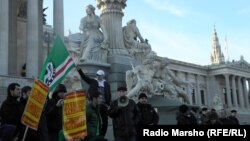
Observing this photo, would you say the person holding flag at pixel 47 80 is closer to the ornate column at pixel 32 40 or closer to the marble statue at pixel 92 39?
the marble statue at pixel 92 39

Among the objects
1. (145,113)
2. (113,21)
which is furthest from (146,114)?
(113,21)

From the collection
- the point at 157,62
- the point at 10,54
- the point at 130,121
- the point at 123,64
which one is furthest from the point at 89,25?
the point at 10,54

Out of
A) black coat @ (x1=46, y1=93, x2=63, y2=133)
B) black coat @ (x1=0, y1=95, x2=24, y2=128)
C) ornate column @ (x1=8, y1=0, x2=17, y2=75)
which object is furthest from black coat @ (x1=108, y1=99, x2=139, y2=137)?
ornate column @ (x1=8, y1=0, x2=17, y2=75)

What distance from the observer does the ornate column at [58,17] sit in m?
28.0

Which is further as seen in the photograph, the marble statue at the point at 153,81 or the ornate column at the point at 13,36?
the ornate column at the point at 13,36

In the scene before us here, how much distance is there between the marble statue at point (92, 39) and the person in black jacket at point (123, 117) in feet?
26.6

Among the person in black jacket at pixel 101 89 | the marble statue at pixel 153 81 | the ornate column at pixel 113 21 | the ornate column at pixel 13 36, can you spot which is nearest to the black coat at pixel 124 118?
the person in black jacket at pixel 101 89

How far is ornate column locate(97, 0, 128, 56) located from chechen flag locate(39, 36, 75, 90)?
32.9ft

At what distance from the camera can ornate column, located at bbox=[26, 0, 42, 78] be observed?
2642 cm

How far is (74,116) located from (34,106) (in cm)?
67

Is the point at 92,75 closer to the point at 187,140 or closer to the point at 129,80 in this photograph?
the point at 129,80

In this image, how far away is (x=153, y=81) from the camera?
1731 centimetres

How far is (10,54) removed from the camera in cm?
2977

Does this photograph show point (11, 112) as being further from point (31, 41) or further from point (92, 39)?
point (31, 41)
